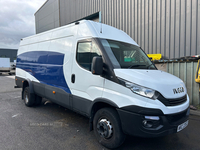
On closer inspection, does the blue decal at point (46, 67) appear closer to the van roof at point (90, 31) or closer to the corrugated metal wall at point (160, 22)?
the van roof at point (90, 31)

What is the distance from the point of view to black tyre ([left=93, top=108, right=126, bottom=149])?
285cm

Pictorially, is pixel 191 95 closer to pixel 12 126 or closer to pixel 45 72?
pixel 45 72

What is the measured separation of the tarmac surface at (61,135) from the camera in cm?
319

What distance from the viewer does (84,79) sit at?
3457mm

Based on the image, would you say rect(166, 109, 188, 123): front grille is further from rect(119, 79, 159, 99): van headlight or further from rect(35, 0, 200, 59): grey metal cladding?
rect(35, 0, 200, 59): grey metal cladding

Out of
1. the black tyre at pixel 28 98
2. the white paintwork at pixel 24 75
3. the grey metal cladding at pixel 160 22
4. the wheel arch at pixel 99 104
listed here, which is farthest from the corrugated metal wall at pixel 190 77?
the black tyre at pixel 28 98

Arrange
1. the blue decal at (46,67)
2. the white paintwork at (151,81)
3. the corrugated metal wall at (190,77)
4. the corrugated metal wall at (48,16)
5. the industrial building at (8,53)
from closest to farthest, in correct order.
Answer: the white paintwork at (151,81) < the blue decal at (46,67) < the corrugated metal wall at (190,77) < the corrugated metal wall at (48,16) < the industrial building at (8,53)

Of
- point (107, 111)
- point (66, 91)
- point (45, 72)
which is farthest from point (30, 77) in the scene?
point (107, 111)

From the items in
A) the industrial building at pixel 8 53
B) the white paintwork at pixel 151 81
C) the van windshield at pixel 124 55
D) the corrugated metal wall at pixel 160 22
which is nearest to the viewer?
the white paintwork at pixel 151 81

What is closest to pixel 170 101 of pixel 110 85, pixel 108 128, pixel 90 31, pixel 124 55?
pixel 110 85

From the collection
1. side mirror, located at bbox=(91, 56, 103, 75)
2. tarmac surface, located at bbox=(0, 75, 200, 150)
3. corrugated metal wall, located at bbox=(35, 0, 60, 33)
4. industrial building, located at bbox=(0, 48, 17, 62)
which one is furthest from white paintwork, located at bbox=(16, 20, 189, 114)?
industrial building, located at bbox=(0, 48, 17, 62)

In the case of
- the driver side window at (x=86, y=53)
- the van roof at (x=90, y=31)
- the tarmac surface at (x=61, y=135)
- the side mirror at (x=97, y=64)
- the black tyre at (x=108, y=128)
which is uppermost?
the van roof at (x=90, y=31)

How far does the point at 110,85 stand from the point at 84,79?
2.49 feet

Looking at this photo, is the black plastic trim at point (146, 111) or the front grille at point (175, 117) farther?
the front grille at point (175, 117)
